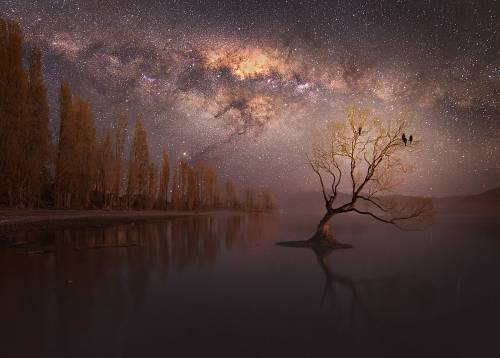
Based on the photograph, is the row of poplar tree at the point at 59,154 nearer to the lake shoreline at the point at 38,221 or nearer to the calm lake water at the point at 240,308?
the lake shoreline at the point at 38,221

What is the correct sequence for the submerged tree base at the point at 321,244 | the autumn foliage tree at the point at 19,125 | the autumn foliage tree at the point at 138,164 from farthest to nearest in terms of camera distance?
the autumn foliage tree at the point at 138,164 < the autumn foliage tree at the point at 19,125 < the submerged tree base at the point at 321,244

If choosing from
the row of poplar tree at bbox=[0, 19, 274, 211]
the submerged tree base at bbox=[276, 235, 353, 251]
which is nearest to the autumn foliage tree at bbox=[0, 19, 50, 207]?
the row of poplar tree at bbox=[0, 19, 274, 211]

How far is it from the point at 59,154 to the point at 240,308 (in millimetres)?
43508

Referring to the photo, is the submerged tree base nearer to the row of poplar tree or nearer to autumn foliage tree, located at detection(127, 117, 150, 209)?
the row of poplar tree

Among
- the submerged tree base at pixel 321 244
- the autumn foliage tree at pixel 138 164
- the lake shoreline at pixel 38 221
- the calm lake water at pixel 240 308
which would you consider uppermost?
the autumn foliage tree at pixel 138 164

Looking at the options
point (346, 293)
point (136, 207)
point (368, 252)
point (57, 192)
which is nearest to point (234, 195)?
point (136, 207)

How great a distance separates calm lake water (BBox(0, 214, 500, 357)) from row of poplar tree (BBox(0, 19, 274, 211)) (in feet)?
70.0

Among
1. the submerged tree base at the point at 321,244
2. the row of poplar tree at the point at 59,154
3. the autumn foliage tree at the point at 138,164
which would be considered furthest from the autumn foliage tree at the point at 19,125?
the submerged tree base at the point at 321,244

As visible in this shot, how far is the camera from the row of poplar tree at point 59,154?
102 ft

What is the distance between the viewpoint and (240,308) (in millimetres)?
8344

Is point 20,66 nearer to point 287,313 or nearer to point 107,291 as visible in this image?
point 107,291

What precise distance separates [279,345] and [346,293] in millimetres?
4783

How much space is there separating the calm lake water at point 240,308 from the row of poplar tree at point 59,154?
2135 cm

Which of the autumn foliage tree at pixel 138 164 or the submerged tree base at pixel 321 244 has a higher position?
the autumn foliage tree at pixel 138 164
